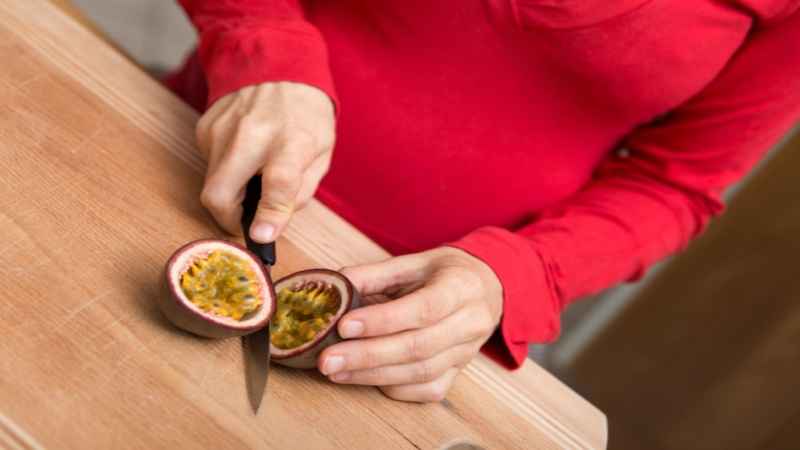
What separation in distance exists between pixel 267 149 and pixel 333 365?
23 cm

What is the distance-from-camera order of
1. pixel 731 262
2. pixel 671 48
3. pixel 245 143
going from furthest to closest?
pixel 731 262, pixel 671 48, pixel 245 143

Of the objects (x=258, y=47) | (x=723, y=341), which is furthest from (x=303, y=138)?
(x=723, y=341)

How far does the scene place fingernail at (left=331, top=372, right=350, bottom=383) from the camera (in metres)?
0.71

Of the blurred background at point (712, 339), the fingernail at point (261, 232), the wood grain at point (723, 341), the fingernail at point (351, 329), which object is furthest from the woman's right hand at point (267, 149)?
the wood grain at point (723, 341)

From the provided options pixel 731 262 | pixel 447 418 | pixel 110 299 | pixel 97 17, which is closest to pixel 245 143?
pixel 110 299

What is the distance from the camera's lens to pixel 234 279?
2.35 ft

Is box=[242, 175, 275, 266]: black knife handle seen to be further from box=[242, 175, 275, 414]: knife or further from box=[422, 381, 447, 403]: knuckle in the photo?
box=[422, 381, 447, 403]: knuckle

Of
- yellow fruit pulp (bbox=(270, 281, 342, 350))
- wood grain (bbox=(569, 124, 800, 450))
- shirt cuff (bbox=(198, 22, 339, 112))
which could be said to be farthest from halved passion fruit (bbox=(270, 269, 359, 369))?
wood grain (bbox=(569, 124, 800, 450))

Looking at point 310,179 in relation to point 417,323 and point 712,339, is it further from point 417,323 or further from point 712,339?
point 712,339

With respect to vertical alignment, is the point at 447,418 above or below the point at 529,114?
below

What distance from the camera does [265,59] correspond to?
0.85 m

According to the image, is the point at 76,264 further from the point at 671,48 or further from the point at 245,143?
the point at 671,48

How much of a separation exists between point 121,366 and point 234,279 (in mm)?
125

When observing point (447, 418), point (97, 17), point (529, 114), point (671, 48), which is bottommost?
point (97, 17)
